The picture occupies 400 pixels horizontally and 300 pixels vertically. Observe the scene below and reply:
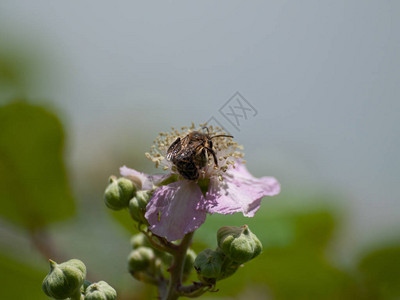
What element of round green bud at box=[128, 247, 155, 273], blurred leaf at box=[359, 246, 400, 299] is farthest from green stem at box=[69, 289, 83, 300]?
blurred leaf at box=[359, 246, 400, 299]

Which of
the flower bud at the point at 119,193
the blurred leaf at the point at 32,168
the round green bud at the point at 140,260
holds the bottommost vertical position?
the blurred leaf at the point at 32,168

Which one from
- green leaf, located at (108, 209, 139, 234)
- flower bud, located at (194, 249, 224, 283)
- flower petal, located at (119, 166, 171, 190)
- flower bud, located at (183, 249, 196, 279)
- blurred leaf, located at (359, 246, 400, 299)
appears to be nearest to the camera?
flower bud, located at (194, 249, 224, 283)

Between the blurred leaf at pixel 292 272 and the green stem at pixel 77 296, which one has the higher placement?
the blurred leaf at pixel 292 272

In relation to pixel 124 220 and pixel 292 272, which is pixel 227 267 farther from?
pixel 124 220

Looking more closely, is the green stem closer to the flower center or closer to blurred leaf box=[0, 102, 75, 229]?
the flower center

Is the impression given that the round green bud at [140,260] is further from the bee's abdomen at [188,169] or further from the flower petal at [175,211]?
the bee's abdomen at [188,169]

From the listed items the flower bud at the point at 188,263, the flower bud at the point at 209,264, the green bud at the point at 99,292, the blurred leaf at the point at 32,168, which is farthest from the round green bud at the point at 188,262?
the blurred leaf at the point at 32,168
